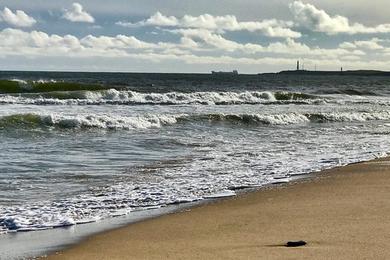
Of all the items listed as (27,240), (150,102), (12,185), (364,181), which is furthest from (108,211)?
(150,102)

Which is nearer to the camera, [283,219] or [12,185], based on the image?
[283,219]

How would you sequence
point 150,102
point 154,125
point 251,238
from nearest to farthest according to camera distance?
point 251,238 < point 154,125 < point 150,102

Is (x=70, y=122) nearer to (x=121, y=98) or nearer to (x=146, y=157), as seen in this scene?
(x=146, y=157)

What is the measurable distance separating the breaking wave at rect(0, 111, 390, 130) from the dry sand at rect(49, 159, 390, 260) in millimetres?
11800

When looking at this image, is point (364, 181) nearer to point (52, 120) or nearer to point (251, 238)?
point (251, 238)

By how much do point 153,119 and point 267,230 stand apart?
50.2ft

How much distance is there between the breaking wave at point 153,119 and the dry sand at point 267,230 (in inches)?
465

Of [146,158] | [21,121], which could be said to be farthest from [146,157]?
[21,121]

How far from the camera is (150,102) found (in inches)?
1309

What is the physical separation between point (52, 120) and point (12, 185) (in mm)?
10667

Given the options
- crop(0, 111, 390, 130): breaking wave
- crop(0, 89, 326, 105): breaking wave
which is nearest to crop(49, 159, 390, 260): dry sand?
crop(0, 111, 390, 130): breaking wave

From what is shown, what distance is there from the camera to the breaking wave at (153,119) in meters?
18.8

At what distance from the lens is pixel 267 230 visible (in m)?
5.80

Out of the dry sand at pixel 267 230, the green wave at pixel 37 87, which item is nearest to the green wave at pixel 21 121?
the dry sand at pixel 267 230
